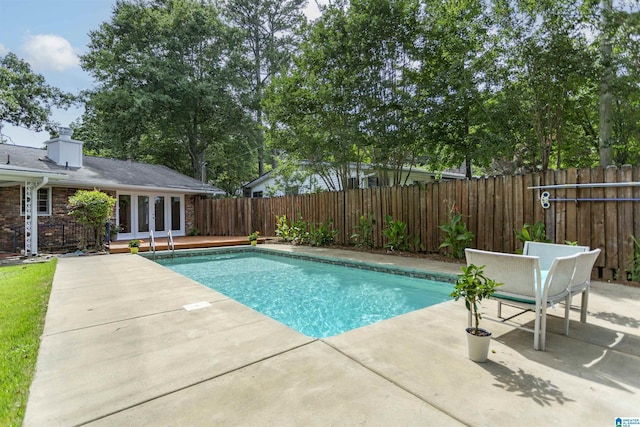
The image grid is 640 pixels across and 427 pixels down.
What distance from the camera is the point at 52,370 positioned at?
95.7 inches

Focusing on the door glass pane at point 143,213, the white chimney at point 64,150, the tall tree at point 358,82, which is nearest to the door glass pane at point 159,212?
the door glass pane at point 143,213

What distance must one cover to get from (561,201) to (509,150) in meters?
3.58

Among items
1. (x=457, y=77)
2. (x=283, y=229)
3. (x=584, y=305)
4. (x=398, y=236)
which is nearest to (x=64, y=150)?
(x=283, y=229)

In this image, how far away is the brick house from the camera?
937 centimetres

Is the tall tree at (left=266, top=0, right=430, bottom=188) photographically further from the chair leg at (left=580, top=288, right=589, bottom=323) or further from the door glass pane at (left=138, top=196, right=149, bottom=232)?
the door glass pane at (left=138, top=196, right=149, bottom=232)

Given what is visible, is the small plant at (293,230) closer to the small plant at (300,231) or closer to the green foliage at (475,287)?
the small plant at (300,231)

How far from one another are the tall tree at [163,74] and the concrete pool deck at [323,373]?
53.3ft

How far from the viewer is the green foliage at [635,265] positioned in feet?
16.4

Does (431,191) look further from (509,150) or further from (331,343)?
(331,343)

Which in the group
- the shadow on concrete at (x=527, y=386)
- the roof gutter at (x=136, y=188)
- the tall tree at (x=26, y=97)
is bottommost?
the shadow on concrete at (x=527, y=386)

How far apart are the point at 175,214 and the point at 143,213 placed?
151cm

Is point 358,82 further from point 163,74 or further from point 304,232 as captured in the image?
point 163,74

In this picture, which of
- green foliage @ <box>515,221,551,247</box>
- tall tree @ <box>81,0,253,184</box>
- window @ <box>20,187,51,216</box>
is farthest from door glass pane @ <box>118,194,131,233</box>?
green foliage @ <box>515,221,551,247</box>

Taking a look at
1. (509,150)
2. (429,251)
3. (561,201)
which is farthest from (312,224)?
(561,201)
